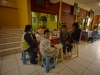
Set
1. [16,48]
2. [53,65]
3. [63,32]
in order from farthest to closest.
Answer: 1. [16,48]
2. [63,32]
3. [53,65]

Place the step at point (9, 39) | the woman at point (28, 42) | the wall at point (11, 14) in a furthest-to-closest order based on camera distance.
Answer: the wall at point (11, 14) < the step at point (9, 39) < the woman at point (28, 42)

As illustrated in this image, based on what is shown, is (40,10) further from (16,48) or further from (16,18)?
(16,48)

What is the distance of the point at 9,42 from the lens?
9.93 ft

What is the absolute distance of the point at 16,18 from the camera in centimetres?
396

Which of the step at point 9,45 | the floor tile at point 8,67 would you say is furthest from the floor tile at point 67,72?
the step at point 9,45

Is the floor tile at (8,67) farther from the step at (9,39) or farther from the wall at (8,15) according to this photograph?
the wall at (8,15)

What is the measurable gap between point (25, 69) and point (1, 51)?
142cm

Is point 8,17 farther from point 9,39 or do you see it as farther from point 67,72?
point 67,72

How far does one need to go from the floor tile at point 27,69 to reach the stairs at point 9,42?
3.85 feet

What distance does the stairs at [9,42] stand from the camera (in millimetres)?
2727

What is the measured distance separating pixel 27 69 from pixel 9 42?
177 cm

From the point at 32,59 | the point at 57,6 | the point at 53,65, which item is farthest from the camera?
the point at 57,6

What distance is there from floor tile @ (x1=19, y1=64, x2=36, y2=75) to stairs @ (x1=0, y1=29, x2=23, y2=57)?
117cm

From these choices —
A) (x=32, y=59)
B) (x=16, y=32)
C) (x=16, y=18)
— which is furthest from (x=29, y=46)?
(x=16, y=18)
